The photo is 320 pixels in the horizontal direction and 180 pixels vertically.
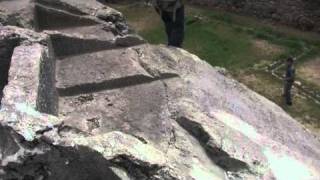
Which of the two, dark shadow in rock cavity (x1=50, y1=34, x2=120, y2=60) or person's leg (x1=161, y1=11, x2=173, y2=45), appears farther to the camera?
person's leg (x1=161, y1=11, x2=173, y2=45)

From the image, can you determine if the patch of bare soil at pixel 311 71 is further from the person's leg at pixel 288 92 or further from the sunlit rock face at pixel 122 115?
the sunlit rock face at pixel 122 115

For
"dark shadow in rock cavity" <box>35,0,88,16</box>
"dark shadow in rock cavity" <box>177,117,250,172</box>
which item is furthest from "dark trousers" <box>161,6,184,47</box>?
"dark shadow in rock cavity" <box>177,117,250,172</box>

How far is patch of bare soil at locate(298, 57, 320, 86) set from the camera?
13.9m

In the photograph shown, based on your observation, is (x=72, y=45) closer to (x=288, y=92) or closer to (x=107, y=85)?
(x=107, y=85)

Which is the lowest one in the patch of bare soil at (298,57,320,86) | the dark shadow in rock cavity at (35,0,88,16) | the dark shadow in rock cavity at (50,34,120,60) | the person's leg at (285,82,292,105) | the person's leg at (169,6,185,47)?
the patch of bare soil at (298,57,320,86)

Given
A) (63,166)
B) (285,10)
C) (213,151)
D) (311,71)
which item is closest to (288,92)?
(311,71)

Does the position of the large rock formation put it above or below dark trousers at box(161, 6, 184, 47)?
below

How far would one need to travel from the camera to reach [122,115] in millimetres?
6145

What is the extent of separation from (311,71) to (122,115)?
8854 mm

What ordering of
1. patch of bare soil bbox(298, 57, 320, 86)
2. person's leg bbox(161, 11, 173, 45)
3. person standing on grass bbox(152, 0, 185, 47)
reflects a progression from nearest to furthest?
person standing on grass bbox(152, 0, 185, 47), person's leg bbox(161, 11, 173, 45), patch of bare soil bbox(298, 57, 320, 86)

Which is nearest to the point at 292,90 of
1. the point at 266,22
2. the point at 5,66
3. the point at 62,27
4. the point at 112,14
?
the point at 266,22

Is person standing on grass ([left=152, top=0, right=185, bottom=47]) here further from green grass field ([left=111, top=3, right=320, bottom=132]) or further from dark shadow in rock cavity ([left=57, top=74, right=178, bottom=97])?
green grass field ([left=111, top=3, right=320, bottom=132])

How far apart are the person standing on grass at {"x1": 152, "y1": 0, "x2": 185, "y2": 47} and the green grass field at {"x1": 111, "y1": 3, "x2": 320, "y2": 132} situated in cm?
449

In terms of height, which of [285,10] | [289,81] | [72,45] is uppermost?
[72,45]
